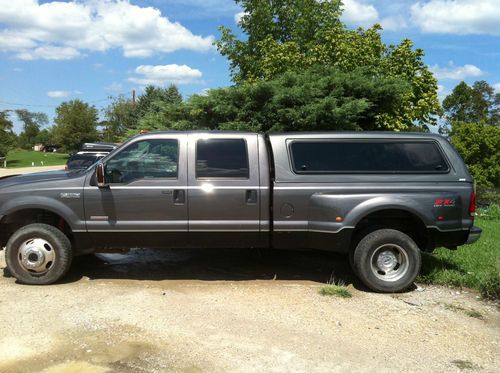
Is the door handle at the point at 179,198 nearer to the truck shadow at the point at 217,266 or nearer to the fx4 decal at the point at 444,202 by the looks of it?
the truck shadow at the point at 217,266

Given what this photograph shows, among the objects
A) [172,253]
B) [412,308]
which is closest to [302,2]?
[172,253]

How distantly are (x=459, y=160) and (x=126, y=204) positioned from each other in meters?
4.00

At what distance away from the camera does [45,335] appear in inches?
174

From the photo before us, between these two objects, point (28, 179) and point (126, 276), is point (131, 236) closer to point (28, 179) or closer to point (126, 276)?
point (126, 276)

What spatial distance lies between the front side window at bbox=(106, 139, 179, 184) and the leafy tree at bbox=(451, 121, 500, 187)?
19.2 m

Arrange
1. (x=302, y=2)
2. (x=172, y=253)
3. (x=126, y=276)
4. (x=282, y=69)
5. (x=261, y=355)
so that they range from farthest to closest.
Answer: (x=302, y=2) < (x=282, y=69) < (x=172, y=253) < (x=126, y=276) < (x=261, y=355)

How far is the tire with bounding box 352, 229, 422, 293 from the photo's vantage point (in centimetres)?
575

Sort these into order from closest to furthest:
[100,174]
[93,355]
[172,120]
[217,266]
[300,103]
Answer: [93,355] → [100,174] → [217,266] → [300,103] → [172,120]

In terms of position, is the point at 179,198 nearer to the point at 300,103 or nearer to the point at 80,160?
the point at 300,103

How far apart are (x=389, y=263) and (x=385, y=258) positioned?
0.25ft

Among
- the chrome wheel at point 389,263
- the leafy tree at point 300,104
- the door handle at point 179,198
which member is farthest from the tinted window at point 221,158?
the leafy tree at point 300,104

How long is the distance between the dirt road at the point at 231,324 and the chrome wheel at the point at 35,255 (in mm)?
264

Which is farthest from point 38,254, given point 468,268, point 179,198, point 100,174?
point 468,268

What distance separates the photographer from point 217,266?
6879mm
